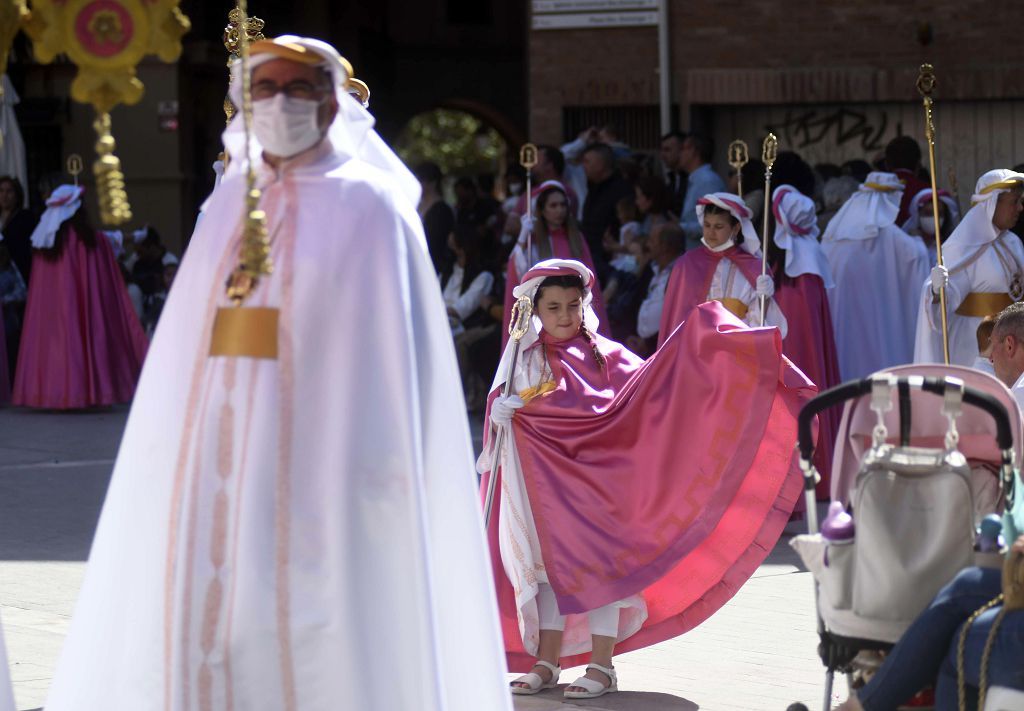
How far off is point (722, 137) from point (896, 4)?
211cm

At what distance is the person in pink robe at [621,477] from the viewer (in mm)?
6910

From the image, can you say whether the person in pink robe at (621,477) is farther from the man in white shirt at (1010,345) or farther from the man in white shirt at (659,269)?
the man in white shirt at (659,269)

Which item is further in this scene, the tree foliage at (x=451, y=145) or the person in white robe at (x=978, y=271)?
the tree foliage at (x=451, y=145)

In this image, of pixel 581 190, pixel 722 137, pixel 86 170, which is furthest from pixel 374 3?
pixel 581 190

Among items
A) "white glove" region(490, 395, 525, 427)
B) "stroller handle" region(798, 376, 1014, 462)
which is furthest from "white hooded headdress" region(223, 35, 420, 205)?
"white glove" region(490, 395, 525, 427)

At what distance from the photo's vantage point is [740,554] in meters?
7.09

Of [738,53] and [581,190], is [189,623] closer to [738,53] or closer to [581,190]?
[581,190]

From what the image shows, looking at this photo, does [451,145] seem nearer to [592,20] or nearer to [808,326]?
[592,20]

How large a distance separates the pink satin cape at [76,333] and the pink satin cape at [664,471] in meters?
9.38

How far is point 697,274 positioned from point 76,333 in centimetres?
720

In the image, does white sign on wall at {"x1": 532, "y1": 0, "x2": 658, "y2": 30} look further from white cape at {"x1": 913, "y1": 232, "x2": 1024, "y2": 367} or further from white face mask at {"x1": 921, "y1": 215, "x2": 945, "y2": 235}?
white cape at {"x1": 913, "y1": 232, "x2": 1024, "y2": 367}

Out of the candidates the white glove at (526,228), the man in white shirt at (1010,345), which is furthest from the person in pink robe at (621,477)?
the white glove at (526,228)

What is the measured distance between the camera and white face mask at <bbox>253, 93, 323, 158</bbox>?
4973mm

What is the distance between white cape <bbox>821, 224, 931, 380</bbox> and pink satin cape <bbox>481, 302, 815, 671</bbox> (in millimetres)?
5475
